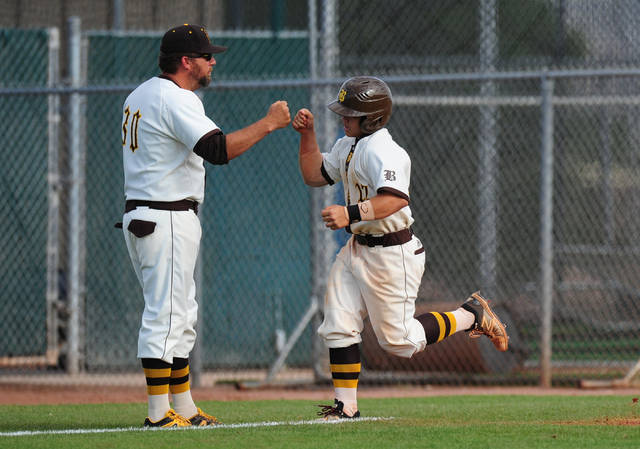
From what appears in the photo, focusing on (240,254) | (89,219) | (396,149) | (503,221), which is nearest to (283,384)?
(240,254)

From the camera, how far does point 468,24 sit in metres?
10.9

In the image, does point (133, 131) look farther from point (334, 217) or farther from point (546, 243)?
point (546, 243)

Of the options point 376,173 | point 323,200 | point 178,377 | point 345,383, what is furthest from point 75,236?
point 376,173

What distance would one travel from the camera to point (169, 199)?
5.30 metres

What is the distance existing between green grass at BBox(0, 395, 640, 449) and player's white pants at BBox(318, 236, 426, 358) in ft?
1.53

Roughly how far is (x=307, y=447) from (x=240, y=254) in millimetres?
5615

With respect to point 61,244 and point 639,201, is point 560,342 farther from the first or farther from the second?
point 61,244

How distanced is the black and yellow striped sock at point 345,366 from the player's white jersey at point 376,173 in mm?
636

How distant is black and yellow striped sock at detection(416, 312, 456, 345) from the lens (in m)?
5.70

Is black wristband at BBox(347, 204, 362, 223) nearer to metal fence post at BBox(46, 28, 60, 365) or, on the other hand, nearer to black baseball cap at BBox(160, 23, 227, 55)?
black baseball cap at BBox(160, 23, 227, 55)

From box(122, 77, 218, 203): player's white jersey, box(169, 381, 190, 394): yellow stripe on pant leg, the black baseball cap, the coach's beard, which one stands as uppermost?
the black baseball cap

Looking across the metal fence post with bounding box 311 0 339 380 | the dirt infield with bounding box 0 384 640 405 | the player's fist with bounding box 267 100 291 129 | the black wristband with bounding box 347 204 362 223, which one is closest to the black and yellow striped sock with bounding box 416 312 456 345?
the black wristband with bounding box 347 204 362 223

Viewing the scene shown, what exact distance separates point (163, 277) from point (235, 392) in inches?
145

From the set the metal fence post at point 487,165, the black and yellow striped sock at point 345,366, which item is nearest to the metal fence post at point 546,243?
the metal fence post at point 487,165
